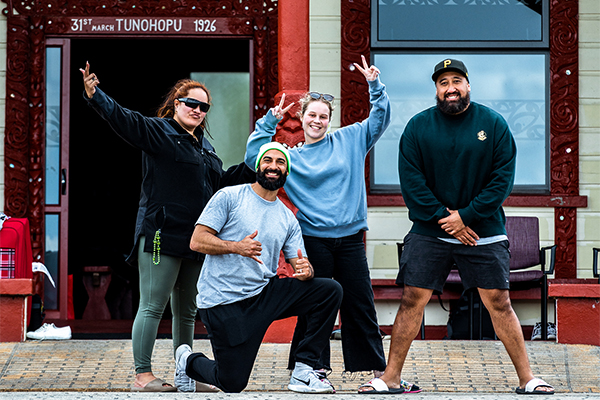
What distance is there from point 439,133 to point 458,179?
0.92 feet

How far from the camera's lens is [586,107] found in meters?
7.39

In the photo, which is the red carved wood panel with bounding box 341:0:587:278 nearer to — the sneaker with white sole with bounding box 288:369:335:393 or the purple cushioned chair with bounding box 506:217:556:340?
the purple cushioned chair with bounding box 506:217:556:340

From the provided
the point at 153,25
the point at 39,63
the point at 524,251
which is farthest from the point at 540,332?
the point at 39,63

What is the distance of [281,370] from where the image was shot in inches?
211

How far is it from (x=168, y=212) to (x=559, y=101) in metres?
4.24

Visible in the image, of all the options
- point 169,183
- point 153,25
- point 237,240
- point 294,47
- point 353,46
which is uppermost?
point 153,25

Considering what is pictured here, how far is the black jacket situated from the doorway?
466 cm

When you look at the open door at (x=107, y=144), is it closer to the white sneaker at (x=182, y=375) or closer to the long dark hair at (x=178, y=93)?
the long dark hair at (x=178, y=93)

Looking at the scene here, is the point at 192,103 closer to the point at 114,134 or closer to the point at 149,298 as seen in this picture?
the point at 149,298

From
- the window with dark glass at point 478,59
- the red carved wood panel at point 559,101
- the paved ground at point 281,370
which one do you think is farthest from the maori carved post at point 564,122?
the paved ground at point 281,370

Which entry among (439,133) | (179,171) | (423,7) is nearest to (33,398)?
(179,171)

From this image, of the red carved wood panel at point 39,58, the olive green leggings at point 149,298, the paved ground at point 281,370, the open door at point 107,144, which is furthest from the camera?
the open door at point 107,144

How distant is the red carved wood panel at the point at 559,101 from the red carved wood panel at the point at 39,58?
0.70 metres

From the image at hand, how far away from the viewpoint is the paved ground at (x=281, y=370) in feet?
15.4
